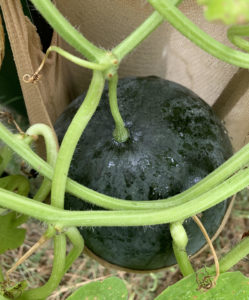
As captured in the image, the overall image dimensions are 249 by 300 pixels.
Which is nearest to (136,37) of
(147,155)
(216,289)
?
(147,155)

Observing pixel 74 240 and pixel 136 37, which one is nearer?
pixel 136 37

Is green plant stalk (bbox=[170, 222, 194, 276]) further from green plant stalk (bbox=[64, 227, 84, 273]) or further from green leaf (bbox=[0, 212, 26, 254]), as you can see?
green leaf (bbox=[0, 212, 26, 254])

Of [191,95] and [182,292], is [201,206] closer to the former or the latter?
[182,292]

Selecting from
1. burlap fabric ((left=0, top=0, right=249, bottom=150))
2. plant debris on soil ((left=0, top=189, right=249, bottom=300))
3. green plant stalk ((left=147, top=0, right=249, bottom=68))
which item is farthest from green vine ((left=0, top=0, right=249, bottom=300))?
plant debris on soil ((left=0, top=189, right=249, bottom=300))

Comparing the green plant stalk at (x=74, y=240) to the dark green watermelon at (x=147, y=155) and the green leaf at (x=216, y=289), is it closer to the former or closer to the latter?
the dark green watermelon at (x=147, y=155)

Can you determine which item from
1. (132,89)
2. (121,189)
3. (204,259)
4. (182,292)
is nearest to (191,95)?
(132,89)

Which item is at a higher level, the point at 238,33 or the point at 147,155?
the point at 238,33

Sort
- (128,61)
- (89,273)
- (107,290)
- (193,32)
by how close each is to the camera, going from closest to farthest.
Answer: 1. (193,32)
2. (107,290)
3. (128,61)
4. (89,273)

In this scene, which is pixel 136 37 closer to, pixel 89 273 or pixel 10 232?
pixel 10 232
